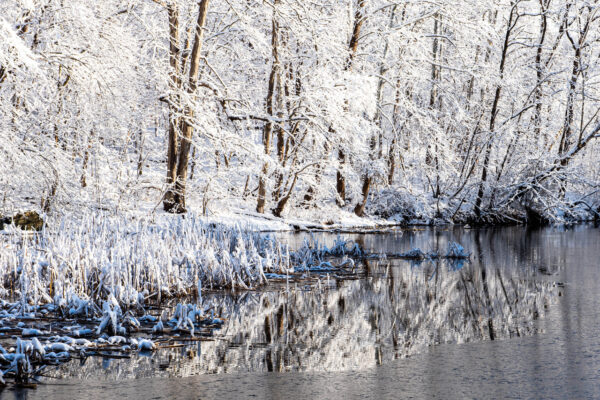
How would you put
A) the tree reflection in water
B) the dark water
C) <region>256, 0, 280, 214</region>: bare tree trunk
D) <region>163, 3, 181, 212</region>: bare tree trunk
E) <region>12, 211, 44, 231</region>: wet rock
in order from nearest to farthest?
the dark water < the tree reflection in water < <region>12, 211, 44, 231</region>: wet rock < <region>163, 3, 181, 212</region>: bare tree trunk < <region>256, 0, 280, 214</region>: bare tree trunk

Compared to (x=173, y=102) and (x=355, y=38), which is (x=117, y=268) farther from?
(x=355, y=38)

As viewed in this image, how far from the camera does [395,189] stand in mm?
23641

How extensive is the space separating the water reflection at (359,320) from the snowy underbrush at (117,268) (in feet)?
1.83

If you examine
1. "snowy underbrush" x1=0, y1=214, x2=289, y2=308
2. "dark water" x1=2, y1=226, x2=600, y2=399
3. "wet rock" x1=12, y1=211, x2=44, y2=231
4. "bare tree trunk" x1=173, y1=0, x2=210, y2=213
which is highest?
"bare tree trunk" x1=173, y1=0, x2=210, y2=213

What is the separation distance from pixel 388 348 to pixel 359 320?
1143 mm

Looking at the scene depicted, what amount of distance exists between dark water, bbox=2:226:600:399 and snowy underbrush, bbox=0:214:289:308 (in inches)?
26.5

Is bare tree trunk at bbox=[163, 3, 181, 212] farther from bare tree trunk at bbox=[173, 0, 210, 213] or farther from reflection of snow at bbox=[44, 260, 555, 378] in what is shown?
reflection of snow at bbox=[44, 260, 555, 378]

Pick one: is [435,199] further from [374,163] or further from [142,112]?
[142,112]

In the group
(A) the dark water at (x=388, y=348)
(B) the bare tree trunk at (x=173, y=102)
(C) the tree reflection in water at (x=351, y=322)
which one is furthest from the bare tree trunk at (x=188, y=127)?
(A) the dark water at (x=388, y=348)

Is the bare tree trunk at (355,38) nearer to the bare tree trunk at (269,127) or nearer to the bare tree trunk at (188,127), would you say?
the bare tree trunk at (269,127)

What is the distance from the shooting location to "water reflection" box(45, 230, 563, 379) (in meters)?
5.12

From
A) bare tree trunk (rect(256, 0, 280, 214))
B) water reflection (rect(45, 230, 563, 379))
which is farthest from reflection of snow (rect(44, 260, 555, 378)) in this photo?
bare tree trunk (rect(256, 0, 280, 214))

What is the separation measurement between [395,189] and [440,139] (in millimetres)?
2410

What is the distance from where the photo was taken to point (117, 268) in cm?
750
